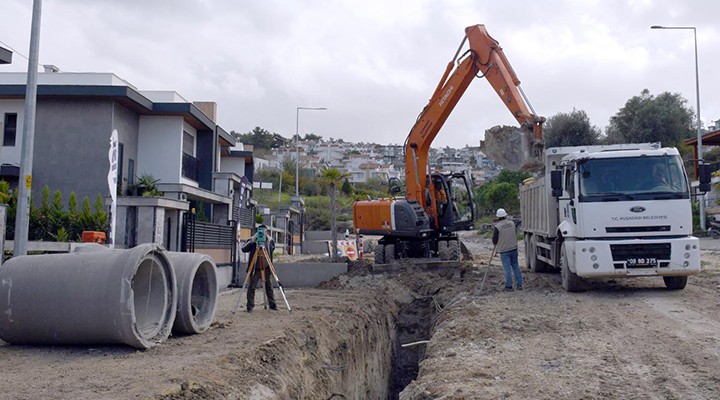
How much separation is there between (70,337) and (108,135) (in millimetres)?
13301

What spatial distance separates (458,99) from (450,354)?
475 inches

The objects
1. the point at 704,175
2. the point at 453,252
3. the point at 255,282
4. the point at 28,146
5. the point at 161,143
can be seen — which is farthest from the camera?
the point at 161,143

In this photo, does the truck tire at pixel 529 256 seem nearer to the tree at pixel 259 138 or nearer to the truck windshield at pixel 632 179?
the truck windshield at pixel 632 179

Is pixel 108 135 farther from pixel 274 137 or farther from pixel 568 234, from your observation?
pixel 274 137

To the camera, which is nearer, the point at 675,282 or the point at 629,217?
the point at 629,217

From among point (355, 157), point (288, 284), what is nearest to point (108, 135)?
point (288, 284)

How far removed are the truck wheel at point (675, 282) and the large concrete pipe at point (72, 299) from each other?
33.8 feet

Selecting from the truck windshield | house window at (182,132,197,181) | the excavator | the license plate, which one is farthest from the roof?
the license plate

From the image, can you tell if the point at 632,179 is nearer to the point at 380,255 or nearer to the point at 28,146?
the point at 380,255

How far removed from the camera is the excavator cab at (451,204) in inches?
787

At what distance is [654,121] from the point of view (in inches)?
2039

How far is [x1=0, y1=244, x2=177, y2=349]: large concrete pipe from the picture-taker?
25.3ft

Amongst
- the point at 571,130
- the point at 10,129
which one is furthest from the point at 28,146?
the point at 571,130

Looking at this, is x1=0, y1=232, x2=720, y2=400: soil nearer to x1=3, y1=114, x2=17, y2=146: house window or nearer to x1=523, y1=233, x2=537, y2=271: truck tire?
x1=523, y1=233, x2=537, y2=271: truck tire
